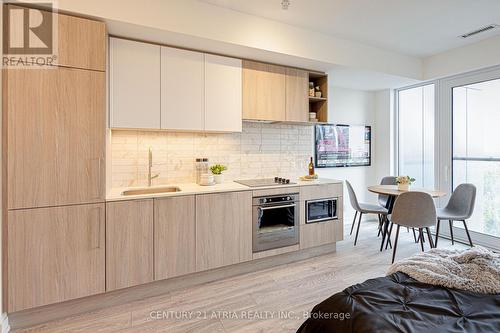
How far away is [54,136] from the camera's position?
205 centimetres

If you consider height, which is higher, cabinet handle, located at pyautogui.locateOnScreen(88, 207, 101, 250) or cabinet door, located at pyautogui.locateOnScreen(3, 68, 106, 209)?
cabinet door, located at pyautogui.locateOnScreen(3, 68, 106, 209)

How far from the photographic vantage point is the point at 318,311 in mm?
1247

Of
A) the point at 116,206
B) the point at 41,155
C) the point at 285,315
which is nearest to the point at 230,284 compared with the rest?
the point at 285,315

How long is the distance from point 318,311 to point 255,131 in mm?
2709

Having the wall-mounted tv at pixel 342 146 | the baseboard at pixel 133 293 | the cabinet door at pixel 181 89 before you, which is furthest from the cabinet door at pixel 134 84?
the wall-mounted tv at pixel 342 146

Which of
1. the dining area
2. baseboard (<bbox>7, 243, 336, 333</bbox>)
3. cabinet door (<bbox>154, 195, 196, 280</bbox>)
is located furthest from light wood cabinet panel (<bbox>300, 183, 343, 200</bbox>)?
cabinet door (<bbox>154, 195, 196, 280</bbox>)

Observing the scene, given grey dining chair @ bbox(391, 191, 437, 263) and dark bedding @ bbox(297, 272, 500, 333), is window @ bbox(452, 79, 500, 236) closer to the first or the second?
grey dining chair @ bbox(391, 191, 437, 263)

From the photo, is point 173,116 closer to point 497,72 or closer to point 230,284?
point 230,284

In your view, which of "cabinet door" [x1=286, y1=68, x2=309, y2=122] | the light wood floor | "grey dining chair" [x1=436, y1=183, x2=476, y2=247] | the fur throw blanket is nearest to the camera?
the fur throw blanket

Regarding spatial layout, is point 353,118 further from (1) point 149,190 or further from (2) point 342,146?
(1) point 149,190

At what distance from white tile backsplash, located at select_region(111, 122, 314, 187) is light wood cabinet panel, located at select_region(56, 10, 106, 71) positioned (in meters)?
0.86

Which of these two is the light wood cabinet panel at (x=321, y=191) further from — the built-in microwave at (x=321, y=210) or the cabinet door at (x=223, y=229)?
the cabinet door at (x=223, y=229)

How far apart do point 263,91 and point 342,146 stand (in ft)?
6.85

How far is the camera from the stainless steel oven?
9.61ft
